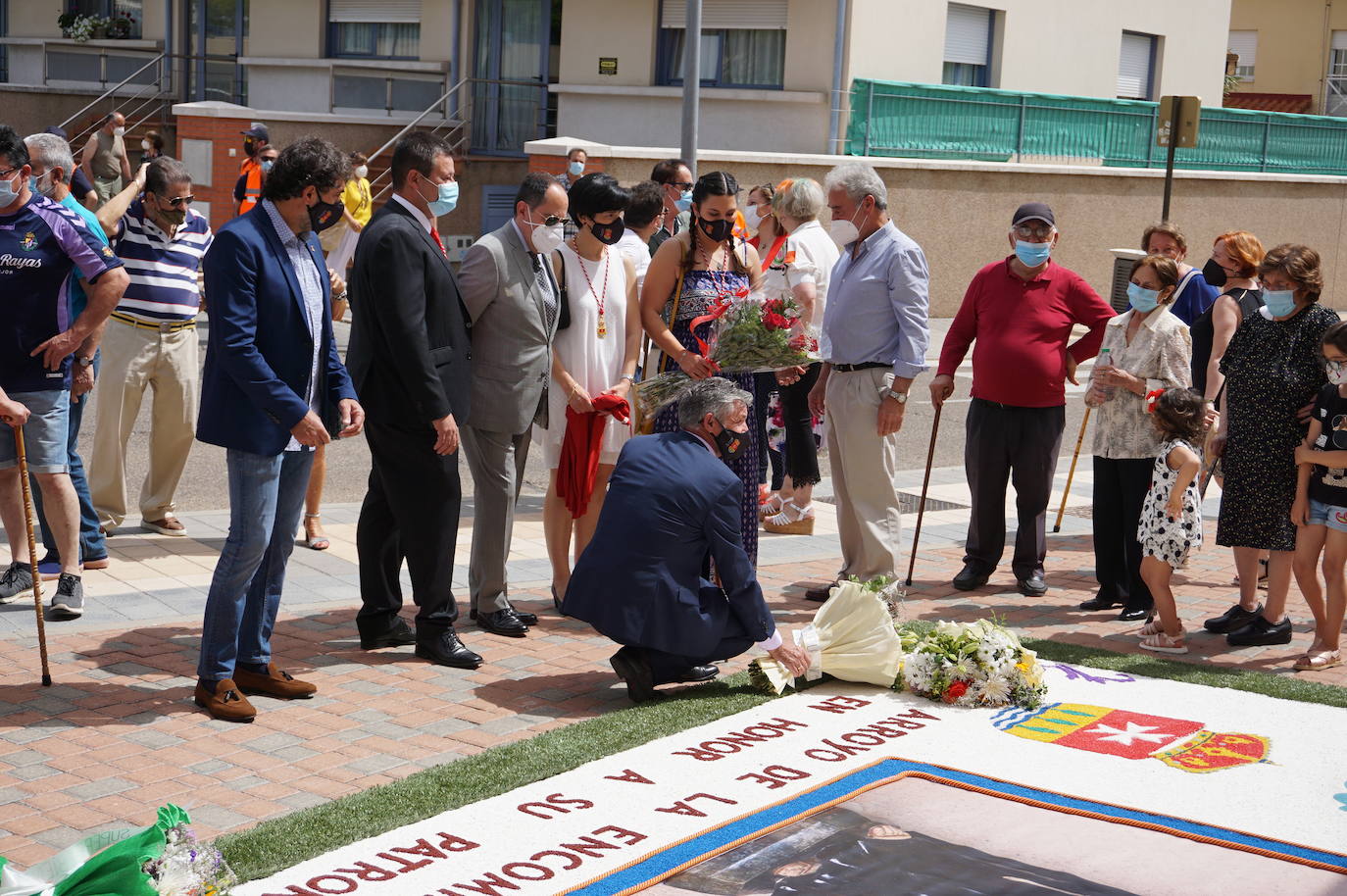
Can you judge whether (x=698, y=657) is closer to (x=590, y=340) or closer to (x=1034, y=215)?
(x=590, y=340)

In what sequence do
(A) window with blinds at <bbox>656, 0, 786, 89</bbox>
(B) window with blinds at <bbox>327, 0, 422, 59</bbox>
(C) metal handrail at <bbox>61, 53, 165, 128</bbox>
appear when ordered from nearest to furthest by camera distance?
(A) window with blinds at <bbox>656, 0, 786, 89</bbox> < (B) window with blinds at <bbox>327, 0, 422, 59</bbox> < (C) metal handrail at <bbox>61, 53, 165, 128</bbox>

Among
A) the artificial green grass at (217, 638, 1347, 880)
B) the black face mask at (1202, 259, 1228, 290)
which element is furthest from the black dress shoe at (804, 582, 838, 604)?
the black face mask at (1202, 259, 1228, 290)

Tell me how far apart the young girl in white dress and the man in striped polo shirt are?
5017mm

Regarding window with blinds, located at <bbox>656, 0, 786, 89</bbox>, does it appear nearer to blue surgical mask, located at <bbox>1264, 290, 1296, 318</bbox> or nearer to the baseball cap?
the baseball cap

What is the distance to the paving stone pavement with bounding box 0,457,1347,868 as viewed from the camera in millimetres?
5078

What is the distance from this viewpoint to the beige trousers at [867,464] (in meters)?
7.86

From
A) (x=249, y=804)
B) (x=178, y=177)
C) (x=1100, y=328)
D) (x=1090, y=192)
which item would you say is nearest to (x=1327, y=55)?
(x=1090, y=192)

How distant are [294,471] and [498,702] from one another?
3.96ft

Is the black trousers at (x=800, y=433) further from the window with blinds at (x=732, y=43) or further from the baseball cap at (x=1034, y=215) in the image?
the window with blinds at (x=732, y=43)

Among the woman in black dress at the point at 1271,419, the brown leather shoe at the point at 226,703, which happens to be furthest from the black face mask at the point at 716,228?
the brown leather shoe at the point at 226,703

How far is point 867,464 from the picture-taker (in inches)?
311

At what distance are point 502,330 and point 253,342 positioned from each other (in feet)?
5.00

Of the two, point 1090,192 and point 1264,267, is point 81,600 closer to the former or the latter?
point 1264,267

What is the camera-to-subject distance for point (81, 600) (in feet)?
23.0
